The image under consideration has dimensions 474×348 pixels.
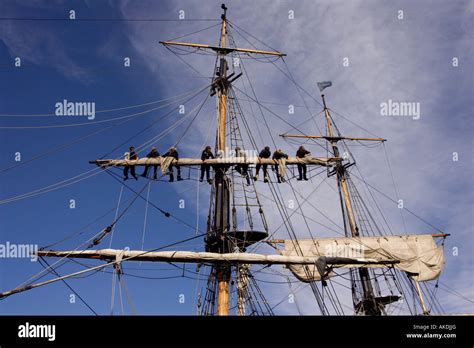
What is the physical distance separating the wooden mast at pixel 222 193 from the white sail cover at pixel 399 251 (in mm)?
8303

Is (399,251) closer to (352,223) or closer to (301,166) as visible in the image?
(352,223)

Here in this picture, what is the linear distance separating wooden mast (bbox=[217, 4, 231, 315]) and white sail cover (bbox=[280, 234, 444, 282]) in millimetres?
8303

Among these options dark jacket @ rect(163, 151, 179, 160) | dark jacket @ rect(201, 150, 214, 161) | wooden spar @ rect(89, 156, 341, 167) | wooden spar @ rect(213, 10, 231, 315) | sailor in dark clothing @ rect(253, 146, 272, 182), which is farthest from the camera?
sailor in dark clothing @ rect(253, 146, 272, 182)

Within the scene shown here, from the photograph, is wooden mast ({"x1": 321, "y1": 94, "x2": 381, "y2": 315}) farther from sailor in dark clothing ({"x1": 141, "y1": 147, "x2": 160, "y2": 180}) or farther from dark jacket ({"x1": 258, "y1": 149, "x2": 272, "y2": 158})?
sailor in dark clothing ({"x1": 141, "y1": 147, "x2": 160, "y2": 180})

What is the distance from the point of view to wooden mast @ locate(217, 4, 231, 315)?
13.8 m

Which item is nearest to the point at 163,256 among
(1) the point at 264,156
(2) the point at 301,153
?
(1) the point at 264,156

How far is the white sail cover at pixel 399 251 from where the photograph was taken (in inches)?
916

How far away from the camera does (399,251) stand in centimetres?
2394

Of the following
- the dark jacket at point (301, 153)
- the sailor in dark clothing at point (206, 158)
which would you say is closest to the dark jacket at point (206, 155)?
the sailor in dark clothing at point (206, 158)

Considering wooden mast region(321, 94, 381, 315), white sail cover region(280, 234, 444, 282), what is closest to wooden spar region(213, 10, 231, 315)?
white sail cover region(280, 234, 444, 282)
